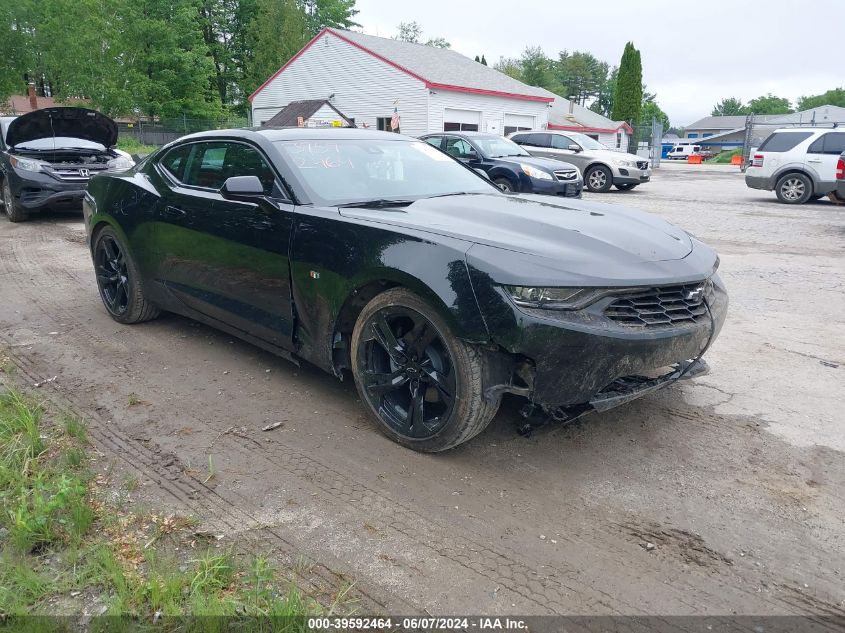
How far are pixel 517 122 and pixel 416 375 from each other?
3151cm

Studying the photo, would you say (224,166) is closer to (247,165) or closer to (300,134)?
(247,165)

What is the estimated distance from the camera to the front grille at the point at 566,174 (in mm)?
13898

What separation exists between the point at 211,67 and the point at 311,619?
4533 cm

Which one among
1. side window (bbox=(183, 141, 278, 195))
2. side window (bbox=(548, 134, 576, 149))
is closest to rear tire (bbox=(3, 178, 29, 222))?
side window (bbox=(183, 141, 278, 195))

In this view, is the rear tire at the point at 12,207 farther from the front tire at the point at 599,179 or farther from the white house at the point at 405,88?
the white house at the point at 405,88

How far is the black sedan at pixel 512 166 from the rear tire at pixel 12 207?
7217mm

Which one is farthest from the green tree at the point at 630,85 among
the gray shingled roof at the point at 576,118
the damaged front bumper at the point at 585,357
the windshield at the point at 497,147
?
the damaged front bumper at the point at 585,357

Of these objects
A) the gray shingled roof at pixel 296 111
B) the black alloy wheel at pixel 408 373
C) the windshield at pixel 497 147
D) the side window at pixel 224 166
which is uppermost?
the gray shingled roof at pixel 296 111

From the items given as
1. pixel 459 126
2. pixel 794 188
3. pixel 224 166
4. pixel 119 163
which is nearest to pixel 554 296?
pixel 224 166

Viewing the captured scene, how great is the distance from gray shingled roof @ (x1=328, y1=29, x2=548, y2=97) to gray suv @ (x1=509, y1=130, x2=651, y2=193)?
10575mm

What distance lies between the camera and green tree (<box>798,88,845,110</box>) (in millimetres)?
115750

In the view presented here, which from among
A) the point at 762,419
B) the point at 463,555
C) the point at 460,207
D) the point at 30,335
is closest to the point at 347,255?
the point at 460,207

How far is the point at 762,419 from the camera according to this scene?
12.4 ft

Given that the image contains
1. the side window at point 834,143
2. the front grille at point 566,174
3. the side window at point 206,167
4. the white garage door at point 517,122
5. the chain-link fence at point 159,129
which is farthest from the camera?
the chain-link fence at point 159,129
